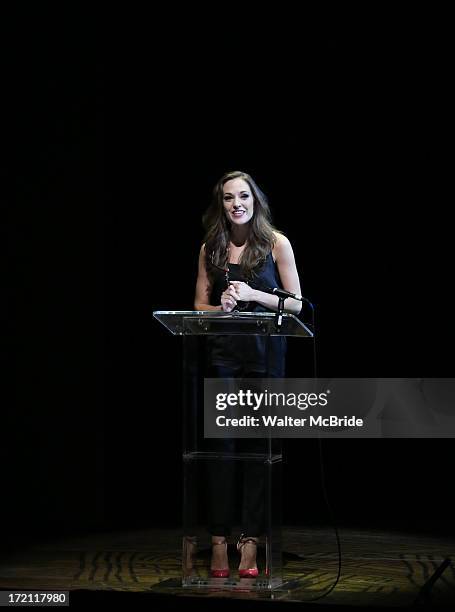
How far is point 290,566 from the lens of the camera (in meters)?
4.45

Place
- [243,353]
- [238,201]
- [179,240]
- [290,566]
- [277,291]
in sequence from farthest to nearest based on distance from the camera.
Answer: [179,240] < [290,566] < [238,201] < [243,353] < [277,291]

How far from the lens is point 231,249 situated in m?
4.01

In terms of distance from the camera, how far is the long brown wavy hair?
13.0ft

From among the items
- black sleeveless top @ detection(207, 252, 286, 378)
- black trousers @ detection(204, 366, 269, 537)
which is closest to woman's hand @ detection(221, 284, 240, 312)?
black sleeveless top @ detection(207, 252, 286, 378)

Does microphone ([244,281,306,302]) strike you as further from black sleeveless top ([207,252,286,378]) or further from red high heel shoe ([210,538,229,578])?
red high heel shoe ([210,538,229,578])

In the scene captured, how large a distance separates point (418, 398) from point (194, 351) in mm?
2949

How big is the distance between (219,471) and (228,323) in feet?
1.77

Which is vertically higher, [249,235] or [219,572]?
[249,235]

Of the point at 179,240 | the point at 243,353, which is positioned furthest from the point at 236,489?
the point at 179,240

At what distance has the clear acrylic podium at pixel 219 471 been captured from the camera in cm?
361

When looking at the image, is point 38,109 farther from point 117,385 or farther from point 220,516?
point 220,516

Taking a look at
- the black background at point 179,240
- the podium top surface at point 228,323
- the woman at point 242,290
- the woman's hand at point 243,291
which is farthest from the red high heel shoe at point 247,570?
the black background at point 179,240

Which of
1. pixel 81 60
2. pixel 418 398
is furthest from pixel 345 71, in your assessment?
pixel 418 398

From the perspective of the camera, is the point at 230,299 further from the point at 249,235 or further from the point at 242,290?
the point at 249,235
